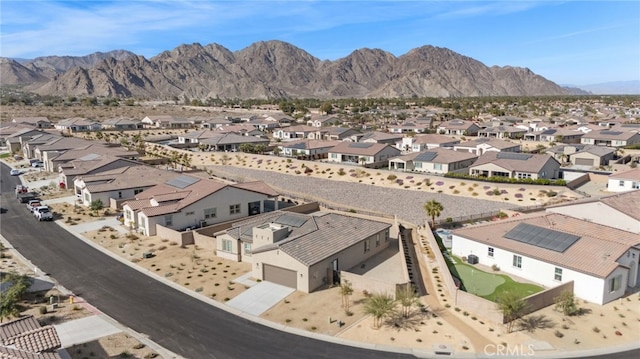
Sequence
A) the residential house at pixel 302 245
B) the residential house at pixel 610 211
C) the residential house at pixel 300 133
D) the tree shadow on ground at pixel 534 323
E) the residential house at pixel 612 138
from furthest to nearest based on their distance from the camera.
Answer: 1. the residential house at pixel 300 133
2. the residential house at pixel 612 138
3. the residential house at pixel 610 211
4. the residential house at pixel 302 245
5. the tree shadow on ground at pixel 534 323

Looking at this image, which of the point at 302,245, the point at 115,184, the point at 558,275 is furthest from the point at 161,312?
the point at 115,184

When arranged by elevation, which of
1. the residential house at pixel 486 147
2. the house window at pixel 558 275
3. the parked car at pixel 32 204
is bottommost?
the house window at pixel 558 275

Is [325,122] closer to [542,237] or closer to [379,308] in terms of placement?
[542,237]

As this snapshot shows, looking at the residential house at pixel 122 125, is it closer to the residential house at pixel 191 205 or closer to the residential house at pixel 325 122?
A: the residential house at pixel 325 122

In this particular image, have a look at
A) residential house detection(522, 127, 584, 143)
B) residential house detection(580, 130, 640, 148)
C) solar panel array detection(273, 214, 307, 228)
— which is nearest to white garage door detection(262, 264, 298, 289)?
solar panel array detection(273, 214, 307, 228)

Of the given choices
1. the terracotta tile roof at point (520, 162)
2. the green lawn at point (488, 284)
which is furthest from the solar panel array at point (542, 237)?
the terracotta tile roof at point (520, 162)

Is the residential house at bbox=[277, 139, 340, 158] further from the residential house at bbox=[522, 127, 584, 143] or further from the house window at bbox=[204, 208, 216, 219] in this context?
the residential house at bbox=[522, 127, 584, 143]
